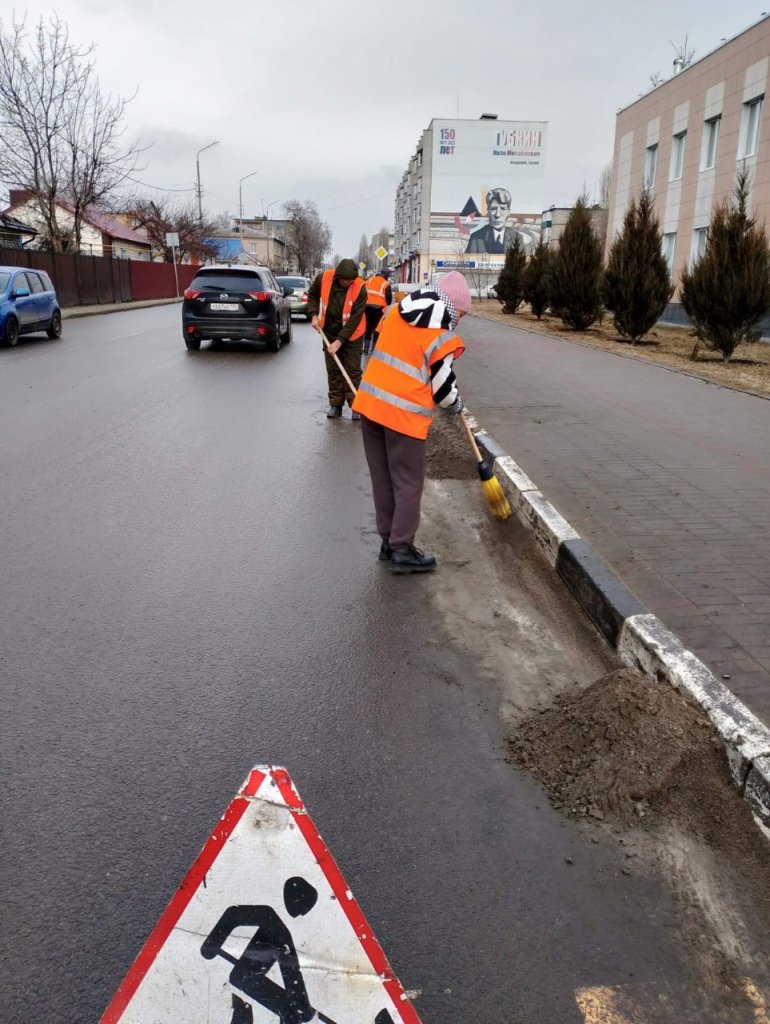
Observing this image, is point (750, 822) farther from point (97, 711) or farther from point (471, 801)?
point (97, 711)

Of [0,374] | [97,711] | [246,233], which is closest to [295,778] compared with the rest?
[97,711]

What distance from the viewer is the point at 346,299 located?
978 cm

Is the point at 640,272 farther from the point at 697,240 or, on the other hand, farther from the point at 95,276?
the point at 95,276

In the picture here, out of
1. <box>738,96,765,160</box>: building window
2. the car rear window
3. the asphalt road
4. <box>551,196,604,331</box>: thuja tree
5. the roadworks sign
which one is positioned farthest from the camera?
<box>738,96,765,160</box>: building window

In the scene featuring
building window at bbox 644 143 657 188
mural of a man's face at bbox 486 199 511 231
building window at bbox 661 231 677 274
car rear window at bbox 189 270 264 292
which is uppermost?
mural of a man's face at bbox 486 199 511 231

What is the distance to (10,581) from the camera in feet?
14.7

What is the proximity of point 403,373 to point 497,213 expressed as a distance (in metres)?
88.1

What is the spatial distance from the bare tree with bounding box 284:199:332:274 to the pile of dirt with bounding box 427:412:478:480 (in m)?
108

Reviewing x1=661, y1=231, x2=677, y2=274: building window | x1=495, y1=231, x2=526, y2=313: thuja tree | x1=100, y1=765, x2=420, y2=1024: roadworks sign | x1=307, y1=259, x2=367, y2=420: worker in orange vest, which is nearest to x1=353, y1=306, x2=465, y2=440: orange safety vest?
x1=100, y1=765, x2=420, y2=1024: roadworks sign

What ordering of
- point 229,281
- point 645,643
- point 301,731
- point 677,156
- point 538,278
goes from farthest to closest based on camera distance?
point 677,156 < point 538,278 < point 229,281 < point 645,643 < point 301,731

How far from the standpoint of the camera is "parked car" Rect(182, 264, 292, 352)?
1545 centimetres

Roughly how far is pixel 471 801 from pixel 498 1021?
33.4 inches

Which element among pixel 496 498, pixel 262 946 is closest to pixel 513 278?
pixel 496 498

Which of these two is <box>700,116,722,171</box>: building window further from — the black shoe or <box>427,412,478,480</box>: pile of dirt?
the black shoe
